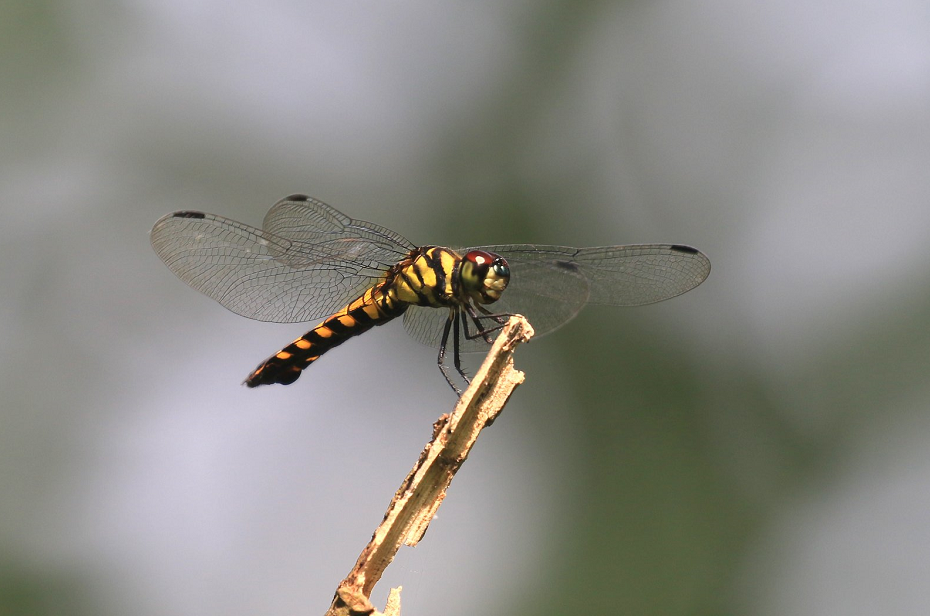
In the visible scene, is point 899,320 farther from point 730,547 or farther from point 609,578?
point 609,578

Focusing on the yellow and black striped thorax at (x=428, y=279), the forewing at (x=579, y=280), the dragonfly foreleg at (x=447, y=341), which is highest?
the forewing at (x=579, y=280)

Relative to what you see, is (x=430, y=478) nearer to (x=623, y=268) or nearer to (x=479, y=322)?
(x=479, y=322)

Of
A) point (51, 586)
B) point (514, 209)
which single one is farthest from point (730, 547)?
point (51, 586)

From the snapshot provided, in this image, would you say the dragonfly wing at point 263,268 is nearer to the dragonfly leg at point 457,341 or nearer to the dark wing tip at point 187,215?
the dark wing tip at point 187,215

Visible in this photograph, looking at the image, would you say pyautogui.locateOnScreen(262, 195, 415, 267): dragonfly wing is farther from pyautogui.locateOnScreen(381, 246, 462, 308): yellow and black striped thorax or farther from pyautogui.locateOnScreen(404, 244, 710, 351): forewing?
pyautogui.locateOnScreen(404, 244, 710, 351): forewing

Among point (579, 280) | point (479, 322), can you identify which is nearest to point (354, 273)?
point (479, 322)

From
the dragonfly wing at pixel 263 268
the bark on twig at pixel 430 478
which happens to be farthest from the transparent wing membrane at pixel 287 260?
the bark on twig at pixel 430 478

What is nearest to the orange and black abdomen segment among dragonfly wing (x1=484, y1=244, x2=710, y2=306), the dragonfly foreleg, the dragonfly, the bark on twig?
the dragonfly
